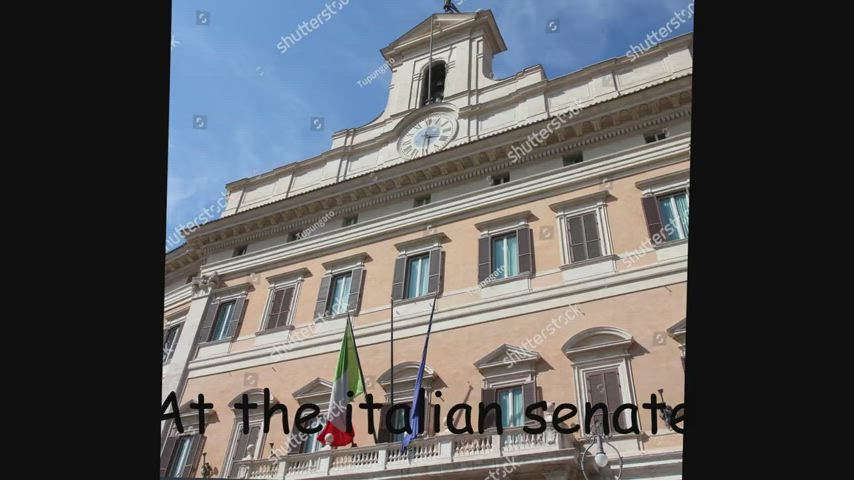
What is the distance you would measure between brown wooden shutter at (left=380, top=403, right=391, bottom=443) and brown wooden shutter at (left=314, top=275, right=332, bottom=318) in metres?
3.68

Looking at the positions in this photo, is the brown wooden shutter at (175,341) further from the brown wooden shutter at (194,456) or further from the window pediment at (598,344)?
the window pediment at (598,344)

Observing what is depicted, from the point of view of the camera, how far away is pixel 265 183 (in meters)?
21.3

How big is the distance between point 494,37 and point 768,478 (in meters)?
21.3

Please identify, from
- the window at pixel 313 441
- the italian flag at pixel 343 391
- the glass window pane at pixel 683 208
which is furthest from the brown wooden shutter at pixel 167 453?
the glass window pane at pixel 683 208

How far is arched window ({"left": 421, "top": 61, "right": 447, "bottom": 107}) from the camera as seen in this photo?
2066 cm

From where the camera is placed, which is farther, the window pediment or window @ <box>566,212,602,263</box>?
window @ <box>566,212,602,263</box>

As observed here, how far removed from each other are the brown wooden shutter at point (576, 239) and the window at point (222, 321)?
9701 mm

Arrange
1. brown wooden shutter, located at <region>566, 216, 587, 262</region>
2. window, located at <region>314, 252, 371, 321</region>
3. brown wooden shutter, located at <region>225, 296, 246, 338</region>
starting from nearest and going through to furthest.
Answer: brown wooden shutter, located at <region>566, 216, 587, 262</region> < window, located at <region>314, 252, 371, 321</region> < brown wooden shutter, located at <region>225, 296, 246, 338</region>

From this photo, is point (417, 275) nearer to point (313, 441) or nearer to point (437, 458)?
point (313, 441)

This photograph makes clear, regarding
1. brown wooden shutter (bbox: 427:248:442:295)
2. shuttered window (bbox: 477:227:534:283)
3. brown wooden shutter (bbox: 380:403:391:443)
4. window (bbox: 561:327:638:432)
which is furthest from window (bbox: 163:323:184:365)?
window (bbox: 561:327:638:432)

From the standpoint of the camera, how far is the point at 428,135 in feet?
61.9

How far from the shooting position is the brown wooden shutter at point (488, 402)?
462 inches

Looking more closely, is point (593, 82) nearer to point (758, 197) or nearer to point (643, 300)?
point (643, 300)

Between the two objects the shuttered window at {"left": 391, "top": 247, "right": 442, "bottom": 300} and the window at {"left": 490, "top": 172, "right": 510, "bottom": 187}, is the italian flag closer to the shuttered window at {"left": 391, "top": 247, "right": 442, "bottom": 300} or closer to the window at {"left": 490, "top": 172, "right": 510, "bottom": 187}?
the shuttered window at {"left": 391, "top": 247, "right": 442, "bottom": 300}
